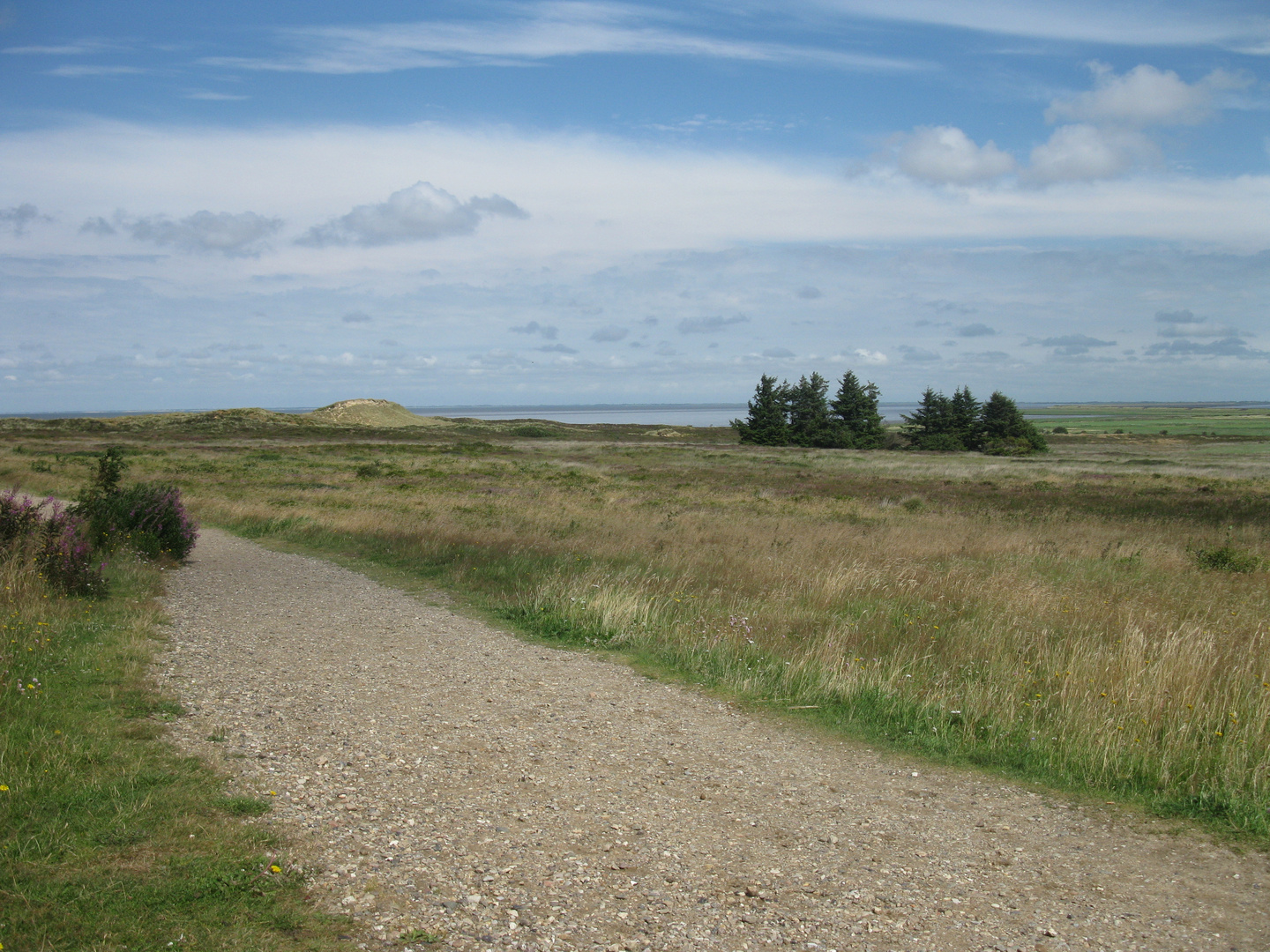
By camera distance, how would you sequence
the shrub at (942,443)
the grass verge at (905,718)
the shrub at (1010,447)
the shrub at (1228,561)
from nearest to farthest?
1. the grass verge at (905,718)
2. the shrub at (1228,561)
3. the shrub at (1010,447)
4. the shrub at (942,443)

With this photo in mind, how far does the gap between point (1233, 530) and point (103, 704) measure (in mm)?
23536

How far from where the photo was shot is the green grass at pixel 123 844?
145 inches

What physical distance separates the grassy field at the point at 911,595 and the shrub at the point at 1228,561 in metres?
0.22

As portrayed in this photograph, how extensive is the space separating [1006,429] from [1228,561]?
69.4 meters

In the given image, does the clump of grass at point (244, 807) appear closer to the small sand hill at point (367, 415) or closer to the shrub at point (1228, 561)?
the shrub at point (1228, 561)

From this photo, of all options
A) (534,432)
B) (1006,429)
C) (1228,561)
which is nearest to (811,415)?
(1006,429)

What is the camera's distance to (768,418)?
8869cm

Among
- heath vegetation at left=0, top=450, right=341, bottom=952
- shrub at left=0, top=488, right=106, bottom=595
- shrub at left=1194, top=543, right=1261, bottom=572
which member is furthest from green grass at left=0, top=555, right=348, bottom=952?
shrub at left=1194, top=543, right=1261, bottom=572

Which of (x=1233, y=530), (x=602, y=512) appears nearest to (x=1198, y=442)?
(x=1233, y=530)

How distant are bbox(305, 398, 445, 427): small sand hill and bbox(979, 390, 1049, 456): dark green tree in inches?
3400

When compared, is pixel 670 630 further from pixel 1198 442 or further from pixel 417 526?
pixel 1198 442

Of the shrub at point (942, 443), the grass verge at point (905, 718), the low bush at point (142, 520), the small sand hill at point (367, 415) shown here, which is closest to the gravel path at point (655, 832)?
the grass verge at point (905, 718)

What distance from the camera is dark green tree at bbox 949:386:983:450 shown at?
263 feet

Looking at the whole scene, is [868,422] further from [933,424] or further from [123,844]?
[123,844]
